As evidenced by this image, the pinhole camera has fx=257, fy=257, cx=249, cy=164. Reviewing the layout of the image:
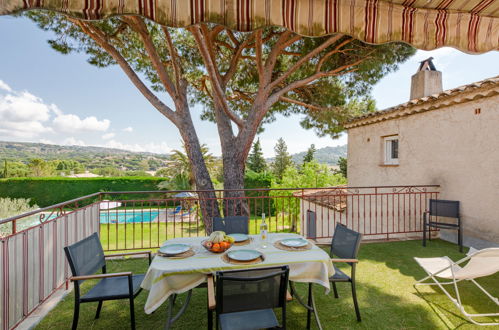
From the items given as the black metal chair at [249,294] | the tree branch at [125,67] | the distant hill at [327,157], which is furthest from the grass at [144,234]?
the distant hill at [327,157]

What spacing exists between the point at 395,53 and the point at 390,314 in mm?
5889

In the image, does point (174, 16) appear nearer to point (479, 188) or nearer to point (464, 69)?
point (479, 188)

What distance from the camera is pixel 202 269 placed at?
197cm

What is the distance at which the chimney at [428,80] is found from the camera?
6.98 metres

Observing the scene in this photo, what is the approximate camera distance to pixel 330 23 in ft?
4.85

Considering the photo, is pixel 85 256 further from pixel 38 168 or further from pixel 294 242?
pixel 38 168

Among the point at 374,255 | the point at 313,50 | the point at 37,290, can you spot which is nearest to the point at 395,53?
the point at 313,50

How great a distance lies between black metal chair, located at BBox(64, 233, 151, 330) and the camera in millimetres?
2115

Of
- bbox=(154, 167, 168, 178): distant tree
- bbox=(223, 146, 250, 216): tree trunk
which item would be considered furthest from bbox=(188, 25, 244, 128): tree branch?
bbox=(154, 167, 168, 178): distant tree

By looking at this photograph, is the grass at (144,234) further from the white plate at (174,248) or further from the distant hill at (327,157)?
the distant hill at (327,157)

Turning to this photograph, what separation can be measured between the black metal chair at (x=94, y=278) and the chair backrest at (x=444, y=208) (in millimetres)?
5411

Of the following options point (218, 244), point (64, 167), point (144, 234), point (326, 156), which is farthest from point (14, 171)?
point (326, 156)

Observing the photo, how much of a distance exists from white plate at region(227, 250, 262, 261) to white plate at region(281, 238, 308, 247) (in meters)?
0.38

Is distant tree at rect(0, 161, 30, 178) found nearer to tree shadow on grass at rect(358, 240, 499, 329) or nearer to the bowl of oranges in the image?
the bowl of oranges
